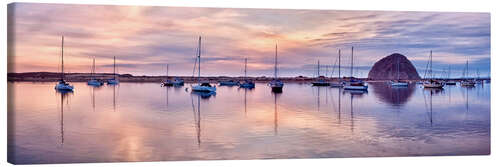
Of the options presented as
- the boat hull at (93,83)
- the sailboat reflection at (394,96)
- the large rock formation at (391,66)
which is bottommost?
the sailboat reflection at (394,96)

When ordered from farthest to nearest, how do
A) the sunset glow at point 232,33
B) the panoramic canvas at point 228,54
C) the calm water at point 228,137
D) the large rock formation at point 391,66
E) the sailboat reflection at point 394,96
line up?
1. the sailboat reflection at point 394,96
2. the large rock formation at point 391,66
3. the sunset glow at point 232,33
4. the panoramic canvas at point 228,54
5. the calm water at point 228,137

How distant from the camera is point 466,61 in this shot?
1288cm

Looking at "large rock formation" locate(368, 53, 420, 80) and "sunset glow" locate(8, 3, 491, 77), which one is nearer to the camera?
"sunset glow" locate(8, 3, 491, 77)

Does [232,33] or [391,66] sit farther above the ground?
[232,33]

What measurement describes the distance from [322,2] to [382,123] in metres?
4.45

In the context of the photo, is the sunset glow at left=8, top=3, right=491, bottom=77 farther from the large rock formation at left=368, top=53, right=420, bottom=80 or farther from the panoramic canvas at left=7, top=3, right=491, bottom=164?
the large rock formation at left=368, top=53, right=420, bottom=80

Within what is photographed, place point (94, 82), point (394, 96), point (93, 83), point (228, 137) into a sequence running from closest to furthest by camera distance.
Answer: point (228, 137), point (394, 96), point (93, 83), point (94, 82)

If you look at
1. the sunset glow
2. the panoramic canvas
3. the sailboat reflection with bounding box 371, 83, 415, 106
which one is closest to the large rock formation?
the sailboat reflection with bounding box 371, 83, 415, 106

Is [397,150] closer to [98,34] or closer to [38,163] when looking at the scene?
[38,163]

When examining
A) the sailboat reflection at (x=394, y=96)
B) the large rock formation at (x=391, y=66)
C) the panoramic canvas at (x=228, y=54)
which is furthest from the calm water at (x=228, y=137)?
the sailboat reflection at (x=394, y=96)

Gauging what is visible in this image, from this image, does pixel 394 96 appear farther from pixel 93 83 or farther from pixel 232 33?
pixel 93 83

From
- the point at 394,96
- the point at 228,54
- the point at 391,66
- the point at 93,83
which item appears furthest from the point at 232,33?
the point at 93,83

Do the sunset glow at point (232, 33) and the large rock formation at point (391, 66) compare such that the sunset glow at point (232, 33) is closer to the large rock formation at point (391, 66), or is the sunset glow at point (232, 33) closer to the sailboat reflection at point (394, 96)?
the large rock formation at point (391, 66)
